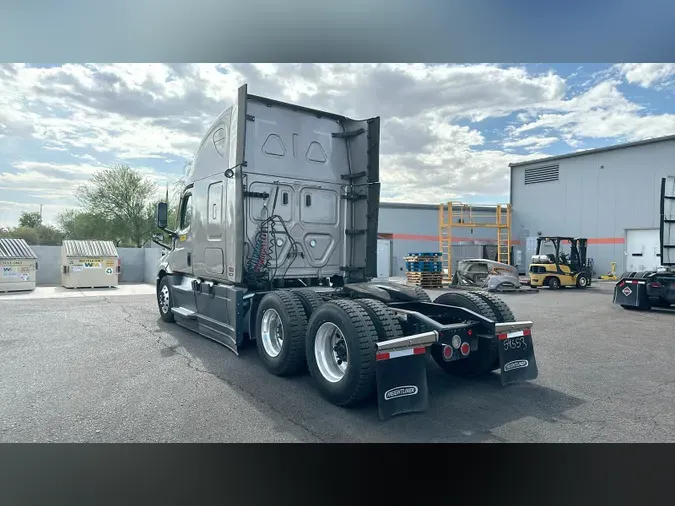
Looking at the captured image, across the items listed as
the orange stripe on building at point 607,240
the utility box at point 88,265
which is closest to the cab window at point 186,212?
the utility box at point 88,265

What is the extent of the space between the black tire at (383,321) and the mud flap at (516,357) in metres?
1.27

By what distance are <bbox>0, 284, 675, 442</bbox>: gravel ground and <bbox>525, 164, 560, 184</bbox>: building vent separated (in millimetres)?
25236

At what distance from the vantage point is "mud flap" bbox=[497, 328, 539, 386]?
203 inches

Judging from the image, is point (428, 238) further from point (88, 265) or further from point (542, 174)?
point (88, 265)

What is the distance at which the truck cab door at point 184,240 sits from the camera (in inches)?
333

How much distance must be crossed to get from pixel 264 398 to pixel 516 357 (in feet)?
9.41

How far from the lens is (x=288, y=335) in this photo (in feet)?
18.2

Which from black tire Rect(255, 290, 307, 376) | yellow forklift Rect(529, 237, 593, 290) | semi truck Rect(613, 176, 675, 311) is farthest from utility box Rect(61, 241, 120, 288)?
semi truck Rect(613, 176, 675, 311)

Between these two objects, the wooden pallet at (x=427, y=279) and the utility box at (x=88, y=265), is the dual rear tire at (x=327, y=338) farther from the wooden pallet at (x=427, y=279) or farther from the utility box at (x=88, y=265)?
the utility box at (x=88, y=265)

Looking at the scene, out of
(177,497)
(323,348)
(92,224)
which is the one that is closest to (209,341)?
(323,348)

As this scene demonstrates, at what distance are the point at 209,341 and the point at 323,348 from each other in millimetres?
3416

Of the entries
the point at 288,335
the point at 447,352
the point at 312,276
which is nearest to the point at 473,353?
the point at 447,352

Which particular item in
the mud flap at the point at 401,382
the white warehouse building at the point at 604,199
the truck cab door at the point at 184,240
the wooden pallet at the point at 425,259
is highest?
the white warehouse building at the point at 604,199
